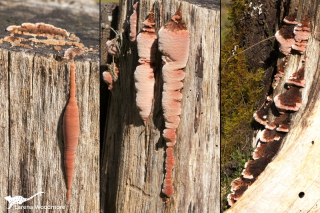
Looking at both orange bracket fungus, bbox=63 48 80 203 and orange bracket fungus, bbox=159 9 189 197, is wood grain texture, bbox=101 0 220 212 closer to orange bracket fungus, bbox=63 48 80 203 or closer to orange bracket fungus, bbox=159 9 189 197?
orange bracket fungus, bbox=159 9 189 197

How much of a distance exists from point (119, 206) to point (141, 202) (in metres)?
0.23

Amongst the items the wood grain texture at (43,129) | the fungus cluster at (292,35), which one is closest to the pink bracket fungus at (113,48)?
the wood grain texture at (43,129)

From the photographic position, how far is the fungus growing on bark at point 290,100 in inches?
103

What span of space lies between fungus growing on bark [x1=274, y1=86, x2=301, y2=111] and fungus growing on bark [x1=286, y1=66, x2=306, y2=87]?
50 millimetres

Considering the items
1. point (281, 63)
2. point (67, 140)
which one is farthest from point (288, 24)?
point (67, 140)

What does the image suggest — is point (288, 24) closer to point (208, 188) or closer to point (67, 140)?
point (208, 188)

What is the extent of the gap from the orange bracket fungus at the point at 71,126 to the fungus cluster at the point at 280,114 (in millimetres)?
1356

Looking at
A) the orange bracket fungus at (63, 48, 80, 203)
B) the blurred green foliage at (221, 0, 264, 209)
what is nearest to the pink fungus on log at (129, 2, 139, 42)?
the orange bracket fungus at (63, 48, 80, 203)

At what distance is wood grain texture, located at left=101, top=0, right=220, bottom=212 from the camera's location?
7.10ft

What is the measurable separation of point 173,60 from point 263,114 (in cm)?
126

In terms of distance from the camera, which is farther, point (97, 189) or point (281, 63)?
point (281, 63)

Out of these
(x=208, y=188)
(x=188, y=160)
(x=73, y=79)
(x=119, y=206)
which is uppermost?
(x=73, y=79)

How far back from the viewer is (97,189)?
8.50ft

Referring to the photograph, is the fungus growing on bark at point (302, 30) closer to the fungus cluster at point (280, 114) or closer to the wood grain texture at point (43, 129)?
the fungus cluster at point (280, 114)
